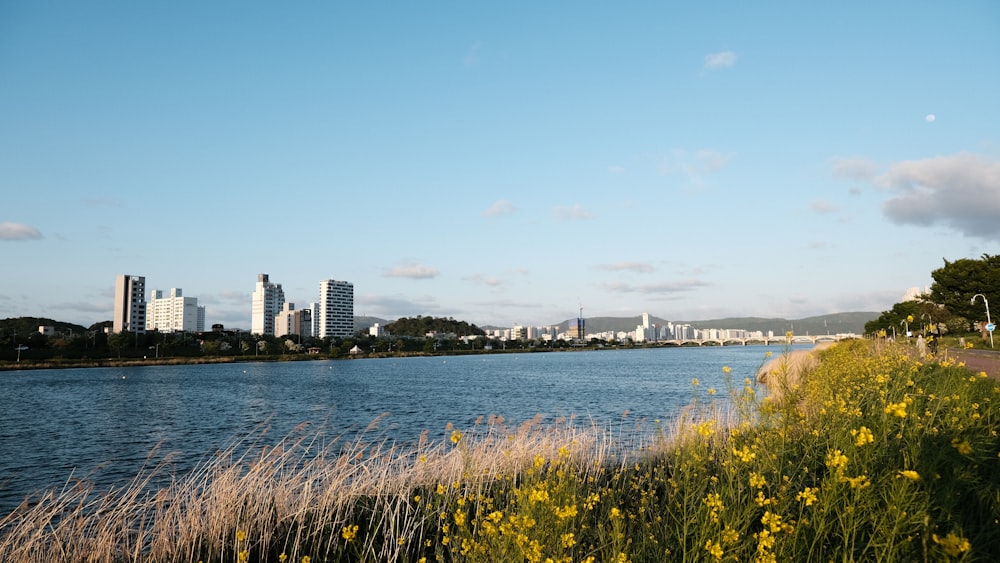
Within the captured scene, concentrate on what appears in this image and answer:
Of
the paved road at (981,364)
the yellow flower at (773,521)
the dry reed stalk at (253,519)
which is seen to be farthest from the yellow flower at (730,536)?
the paved road at (981,364)

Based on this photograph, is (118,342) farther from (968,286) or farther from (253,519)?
(968,286)

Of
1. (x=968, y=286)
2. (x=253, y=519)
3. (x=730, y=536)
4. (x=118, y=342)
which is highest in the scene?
(x=968, y=286)

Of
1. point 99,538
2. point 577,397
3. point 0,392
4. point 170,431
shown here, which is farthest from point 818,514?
point 0,392

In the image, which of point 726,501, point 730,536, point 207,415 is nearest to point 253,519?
point 726,501

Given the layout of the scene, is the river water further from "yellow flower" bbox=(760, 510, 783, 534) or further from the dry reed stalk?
"yellow flower" bbox=(760, 510, 783, 534)

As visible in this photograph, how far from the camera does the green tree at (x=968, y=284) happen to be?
66.2 m

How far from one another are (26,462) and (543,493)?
3060 cm

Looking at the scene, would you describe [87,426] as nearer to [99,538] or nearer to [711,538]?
[99,538]

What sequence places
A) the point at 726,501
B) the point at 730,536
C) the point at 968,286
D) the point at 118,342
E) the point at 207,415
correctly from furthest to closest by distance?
the point at 118,342 < the point at 968,286 < the point at 207,415 < the point at 726,501 < the point at 730,536

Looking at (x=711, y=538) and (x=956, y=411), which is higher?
(x=956, y=411)

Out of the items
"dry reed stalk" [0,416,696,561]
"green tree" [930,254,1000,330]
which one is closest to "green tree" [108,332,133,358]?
"dry reed stalk" [0,416,696,561]

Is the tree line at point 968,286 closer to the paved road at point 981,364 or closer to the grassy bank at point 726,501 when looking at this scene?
the paved road at point 981,364

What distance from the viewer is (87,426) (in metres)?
38.0

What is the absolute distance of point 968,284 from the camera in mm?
69500
